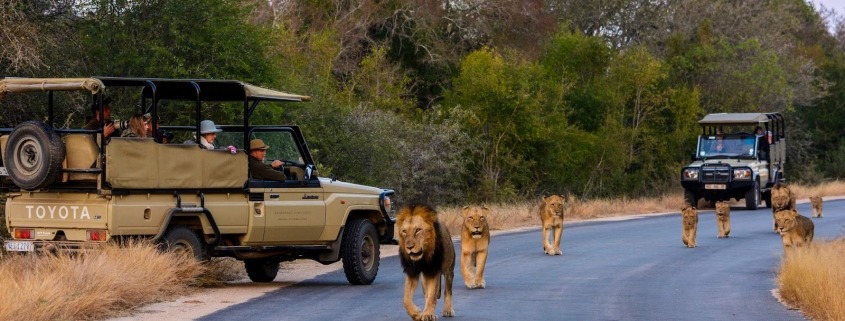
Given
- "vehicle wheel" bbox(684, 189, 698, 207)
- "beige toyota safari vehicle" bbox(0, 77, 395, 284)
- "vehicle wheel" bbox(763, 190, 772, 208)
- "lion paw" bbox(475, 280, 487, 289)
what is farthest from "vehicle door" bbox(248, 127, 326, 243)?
"vehicle wheel" bbox(763, 190, 772, 208)

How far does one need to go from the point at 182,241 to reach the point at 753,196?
88.9ft

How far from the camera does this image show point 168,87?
16.5m

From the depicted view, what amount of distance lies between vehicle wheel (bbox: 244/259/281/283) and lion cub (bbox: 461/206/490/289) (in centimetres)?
245

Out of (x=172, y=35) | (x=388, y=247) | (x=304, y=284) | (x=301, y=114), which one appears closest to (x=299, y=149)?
(x=304, y=284)

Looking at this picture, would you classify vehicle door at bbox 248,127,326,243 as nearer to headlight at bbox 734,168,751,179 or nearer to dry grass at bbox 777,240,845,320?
dry grass at bbox 777,240,845,320

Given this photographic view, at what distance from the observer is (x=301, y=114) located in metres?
30.6

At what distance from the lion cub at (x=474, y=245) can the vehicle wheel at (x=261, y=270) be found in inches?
96.4

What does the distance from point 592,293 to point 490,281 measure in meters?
1.89

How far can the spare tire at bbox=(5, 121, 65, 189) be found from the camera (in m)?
A: 14.3

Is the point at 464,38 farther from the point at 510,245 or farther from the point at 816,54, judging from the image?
the point at 816,54

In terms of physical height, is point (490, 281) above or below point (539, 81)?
below

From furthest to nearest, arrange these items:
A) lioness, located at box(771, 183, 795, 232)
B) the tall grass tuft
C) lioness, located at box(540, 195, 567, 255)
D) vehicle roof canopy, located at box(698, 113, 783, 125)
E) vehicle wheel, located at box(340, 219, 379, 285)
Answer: vehicle roof canopy, located at box(698, 113, 783, 125) < lioness, located at box(771, 183, 795, 232) < lioness, located at box(540, 195, 567, 255) < vehicle wheel, located at box(340, 219, 379, 285) < the tall grass tuft

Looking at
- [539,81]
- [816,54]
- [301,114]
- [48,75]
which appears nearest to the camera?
[48,75]

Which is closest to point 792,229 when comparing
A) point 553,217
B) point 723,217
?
point 553,217
